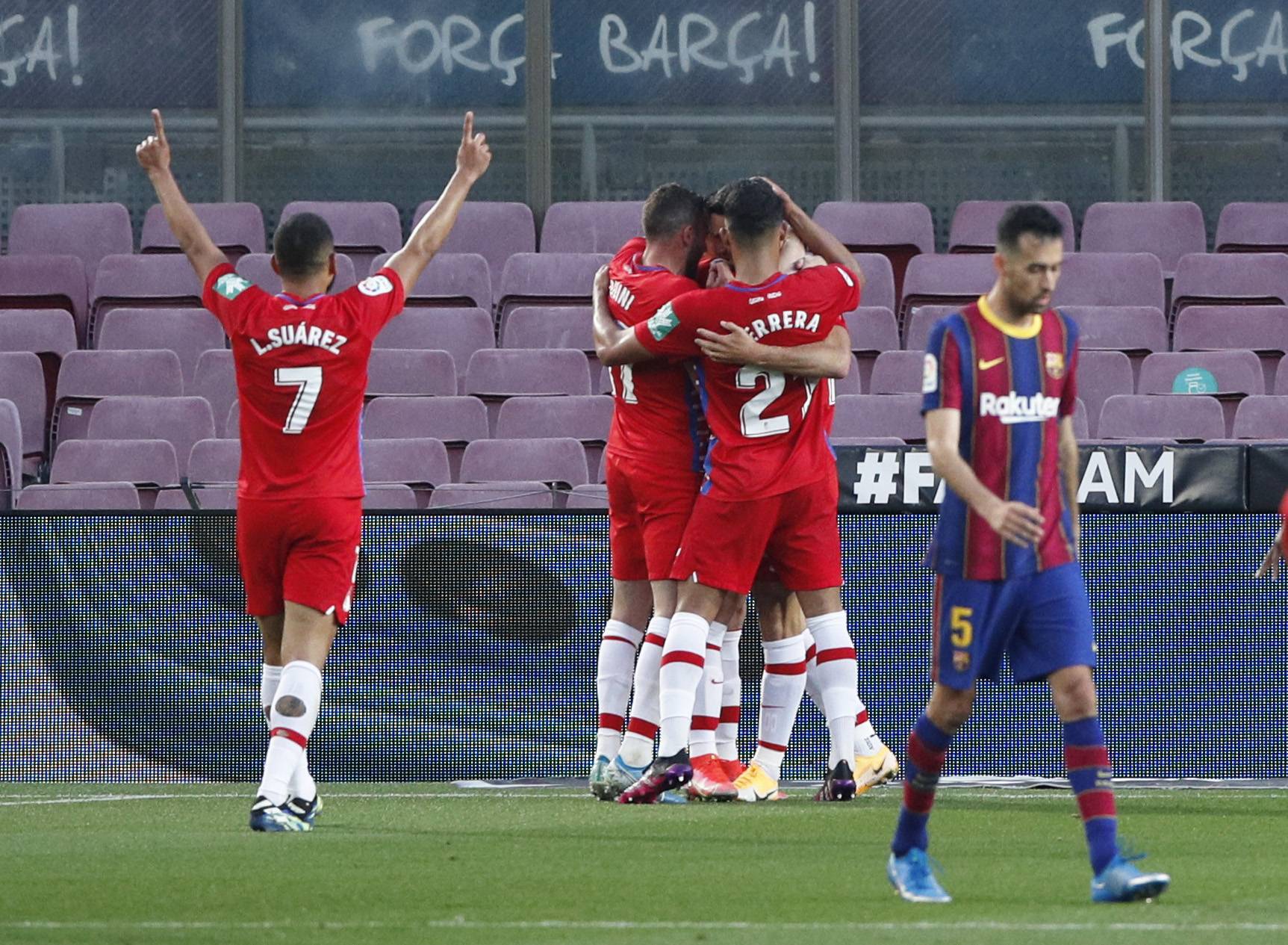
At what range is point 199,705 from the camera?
926 cm

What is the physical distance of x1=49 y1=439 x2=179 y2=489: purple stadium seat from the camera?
38.2 ft

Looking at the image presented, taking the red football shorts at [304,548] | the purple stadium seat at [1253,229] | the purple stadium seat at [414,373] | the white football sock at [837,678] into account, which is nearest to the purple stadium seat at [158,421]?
the purple stadium seat at [414,373]

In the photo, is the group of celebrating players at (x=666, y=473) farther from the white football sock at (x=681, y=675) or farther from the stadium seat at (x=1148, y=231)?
the stadium seat at (x=1148, y=231)

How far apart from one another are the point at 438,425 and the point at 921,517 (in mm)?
3870

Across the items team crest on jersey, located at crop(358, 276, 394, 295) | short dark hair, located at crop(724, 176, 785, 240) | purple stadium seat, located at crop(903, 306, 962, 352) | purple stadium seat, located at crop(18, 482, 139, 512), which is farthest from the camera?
purple stadium seat, located at crop(903, 306, 962, 352)

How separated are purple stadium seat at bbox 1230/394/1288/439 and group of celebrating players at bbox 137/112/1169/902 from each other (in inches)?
172

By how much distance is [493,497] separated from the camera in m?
9.98

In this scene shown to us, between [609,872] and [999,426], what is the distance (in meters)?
1.64

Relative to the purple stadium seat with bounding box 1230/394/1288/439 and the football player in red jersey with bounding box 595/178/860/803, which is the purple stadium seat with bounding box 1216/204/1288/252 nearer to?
the purple stadium seat with bounding box 1230/394/1288/439

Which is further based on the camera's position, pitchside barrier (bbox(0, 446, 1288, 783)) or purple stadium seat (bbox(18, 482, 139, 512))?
purple stadium seat (bbox(18, 482, 139, 512))

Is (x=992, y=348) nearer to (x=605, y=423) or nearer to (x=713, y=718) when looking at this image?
(x=713, y=718)

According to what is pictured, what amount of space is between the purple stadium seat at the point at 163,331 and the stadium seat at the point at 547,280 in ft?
5.91

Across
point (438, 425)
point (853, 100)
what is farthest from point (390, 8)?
point (438, 425)

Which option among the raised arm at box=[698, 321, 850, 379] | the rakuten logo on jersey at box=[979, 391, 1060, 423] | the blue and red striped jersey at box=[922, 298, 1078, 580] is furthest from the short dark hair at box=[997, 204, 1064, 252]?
the raised arm at box=[698, 321, 850, 379]
